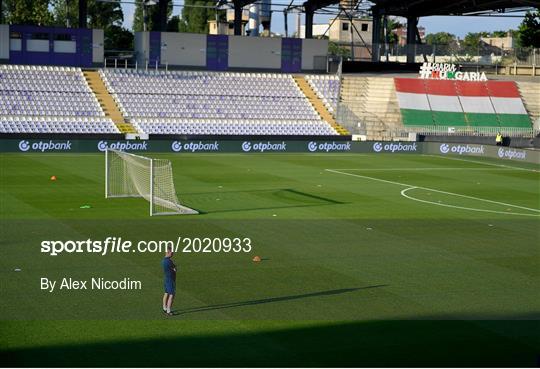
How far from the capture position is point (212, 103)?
224ft

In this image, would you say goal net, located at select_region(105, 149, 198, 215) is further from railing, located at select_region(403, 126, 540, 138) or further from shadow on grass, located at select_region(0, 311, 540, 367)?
railing, located at select_region(403, 126, 540, 138)

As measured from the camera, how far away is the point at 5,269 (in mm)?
21891

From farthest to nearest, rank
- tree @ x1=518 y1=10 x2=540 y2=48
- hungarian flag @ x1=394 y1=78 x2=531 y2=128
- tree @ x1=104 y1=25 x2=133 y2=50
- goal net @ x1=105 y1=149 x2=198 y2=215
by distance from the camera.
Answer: tree @ x1=104 y1=25 x2=133 y2=50, tree @ x1=518 y1=10 x2=540 y2=48, hungarian flag @ x1=394 y1=78 x2=531 y2=128, goal net @ x1=105 y1=149 x2=198 y2=215

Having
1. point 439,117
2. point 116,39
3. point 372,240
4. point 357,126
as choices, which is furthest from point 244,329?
point 116,39

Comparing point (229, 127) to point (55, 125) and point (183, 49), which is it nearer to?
point (55, 125)

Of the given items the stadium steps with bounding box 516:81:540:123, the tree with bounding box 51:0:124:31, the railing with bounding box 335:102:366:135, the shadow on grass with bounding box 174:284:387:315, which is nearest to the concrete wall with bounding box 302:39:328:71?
the railing with bounding box 335:102:366:135

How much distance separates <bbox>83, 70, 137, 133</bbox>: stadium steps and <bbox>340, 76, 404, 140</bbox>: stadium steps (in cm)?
1862

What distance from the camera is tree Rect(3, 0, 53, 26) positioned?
107 m

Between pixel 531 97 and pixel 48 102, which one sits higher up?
pixel 531 97

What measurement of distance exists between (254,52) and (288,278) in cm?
5600

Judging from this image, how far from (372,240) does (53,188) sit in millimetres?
16026

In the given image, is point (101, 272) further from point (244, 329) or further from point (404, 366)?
point (404, 366)

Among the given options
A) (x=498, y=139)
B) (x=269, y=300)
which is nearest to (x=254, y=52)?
(x=498, y=139)

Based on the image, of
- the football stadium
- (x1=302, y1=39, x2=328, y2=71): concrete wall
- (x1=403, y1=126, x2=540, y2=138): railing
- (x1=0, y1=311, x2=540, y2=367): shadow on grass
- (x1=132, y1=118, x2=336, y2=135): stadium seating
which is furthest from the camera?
(x1=302, y1=39, x2=328, y2=71): concrete wall
